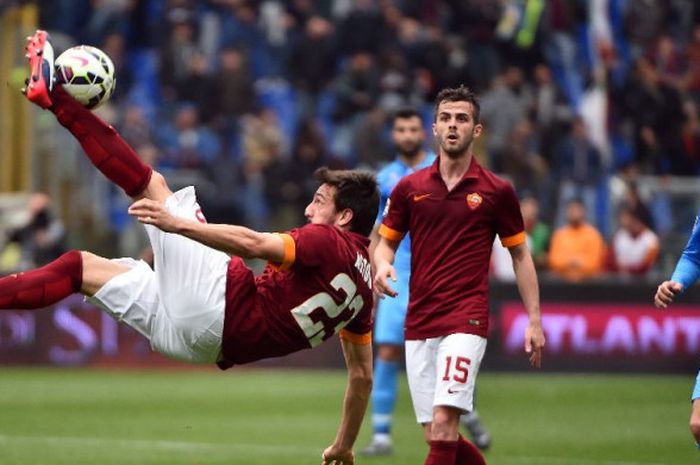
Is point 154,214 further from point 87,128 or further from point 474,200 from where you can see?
point 474,200

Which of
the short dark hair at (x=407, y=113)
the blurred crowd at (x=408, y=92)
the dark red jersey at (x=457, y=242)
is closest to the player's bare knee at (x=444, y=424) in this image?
the dark red jersey at (x=457, y=242)

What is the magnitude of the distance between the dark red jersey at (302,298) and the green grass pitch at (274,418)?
2.84 m

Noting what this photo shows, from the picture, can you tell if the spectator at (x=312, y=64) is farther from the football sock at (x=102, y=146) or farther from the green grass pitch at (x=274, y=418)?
the football sock at (x=102, y=146)

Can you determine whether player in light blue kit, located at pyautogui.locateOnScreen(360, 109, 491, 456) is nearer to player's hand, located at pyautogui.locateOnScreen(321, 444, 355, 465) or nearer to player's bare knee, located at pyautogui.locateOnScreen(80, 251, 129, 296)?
player's hand, located at pyautogui.locateOnScreen(321, 444, 355, 465)

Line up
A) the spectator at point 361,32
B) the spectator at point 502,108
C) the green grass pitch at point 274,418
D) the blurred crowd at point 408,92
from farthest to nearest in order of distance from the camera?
1. the spectator at point 361,32
2. the spectator at point 502,108
3. the blurred crowd at point 408,92
4. the green grass pitch at point 274,418

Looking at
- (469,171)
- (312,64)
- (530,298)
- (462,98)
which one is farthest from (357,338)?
(312,64)

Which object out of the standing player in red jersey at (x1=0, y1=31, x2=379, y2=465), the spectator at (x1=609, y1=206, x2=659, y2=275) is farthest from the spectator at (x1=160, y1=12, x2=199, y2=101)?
the standing player in red jersey at (x1=0, y1=31, x2=379, y2=465)

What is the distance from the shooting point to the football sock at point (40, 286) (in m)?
8.68

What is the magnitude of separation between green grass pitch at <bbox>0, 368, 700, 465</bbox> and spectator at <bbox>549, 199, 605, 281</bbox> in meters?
1.40

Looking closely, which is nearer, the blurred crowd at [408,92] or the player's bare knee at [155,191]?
the player's bare knee at [155,191]

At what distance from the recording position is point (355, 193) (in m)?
8.87

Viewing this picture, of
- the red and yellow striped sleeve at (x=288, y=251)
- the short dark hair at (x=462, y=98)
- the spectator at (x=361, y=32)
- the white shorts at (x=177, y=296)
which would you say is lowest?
the white shorts at (x=177, y=296)

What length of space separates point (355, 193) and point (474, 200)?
711 mm

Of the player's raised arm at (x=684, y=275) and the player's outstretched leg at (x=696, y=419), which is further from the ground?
the player's raised arm at (x=684, y=275)
